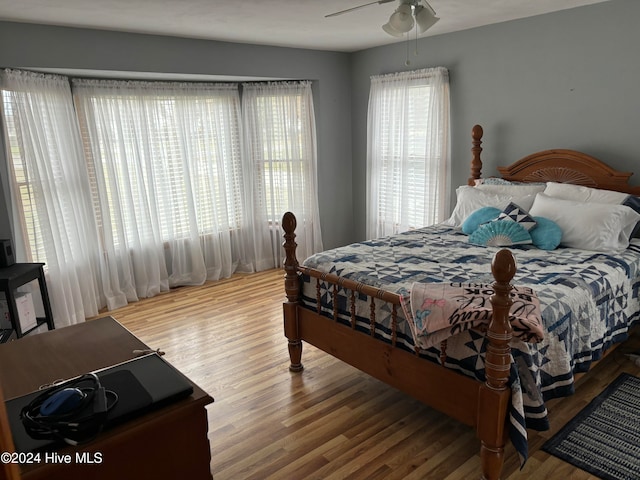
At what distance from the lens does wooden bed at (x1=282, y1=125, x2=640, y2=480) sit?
1.90m

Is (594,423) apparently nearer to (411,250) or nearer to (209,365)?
(411,250)

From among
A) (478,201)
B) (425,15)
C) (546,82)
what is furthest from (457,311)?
(546,82)

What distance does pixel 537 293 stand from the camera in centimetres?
233

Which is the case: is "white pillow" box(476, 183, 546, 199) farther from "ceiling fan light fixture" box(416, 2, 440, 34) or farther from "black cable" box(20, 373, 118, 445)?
"black cable" box(20, 373, 118, 445)

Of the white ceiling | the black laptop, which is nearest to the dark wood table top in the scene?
the black laptop

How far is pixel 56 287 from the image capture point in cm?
385

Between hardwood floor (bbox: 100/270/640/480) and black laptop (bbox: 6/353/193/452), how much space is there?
1.08 m

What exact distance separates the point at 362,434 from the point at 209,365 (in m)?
1.28

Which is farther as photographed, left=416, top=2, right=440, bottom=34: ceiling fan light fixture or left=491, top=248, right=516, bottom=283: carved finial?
left=416, top=2, right=440, bottom=34: ceiling fan light fixture

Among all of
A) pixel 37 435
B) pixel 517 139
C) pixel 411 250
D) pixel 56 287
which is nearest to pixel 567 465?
pixel 411 250

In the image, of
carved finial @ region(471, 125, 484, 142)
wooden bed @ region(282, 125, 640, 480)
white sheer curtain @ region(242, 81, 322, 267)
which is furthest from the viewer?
white sheer curtain @ region(242, 81, 322, 267)

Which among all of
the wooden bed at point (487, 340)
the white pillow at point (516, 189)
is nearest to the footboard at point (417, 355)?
the wooden bed at point (487, 340)

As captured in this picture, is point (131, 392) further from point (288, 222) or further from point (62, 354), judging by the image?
point (288, 222)

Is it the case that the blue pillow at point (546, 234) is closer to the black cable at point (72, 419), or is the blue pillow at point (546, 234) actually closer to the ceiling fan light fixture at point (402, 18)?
→ the ceiling fan light fixture at point (402, 18)
